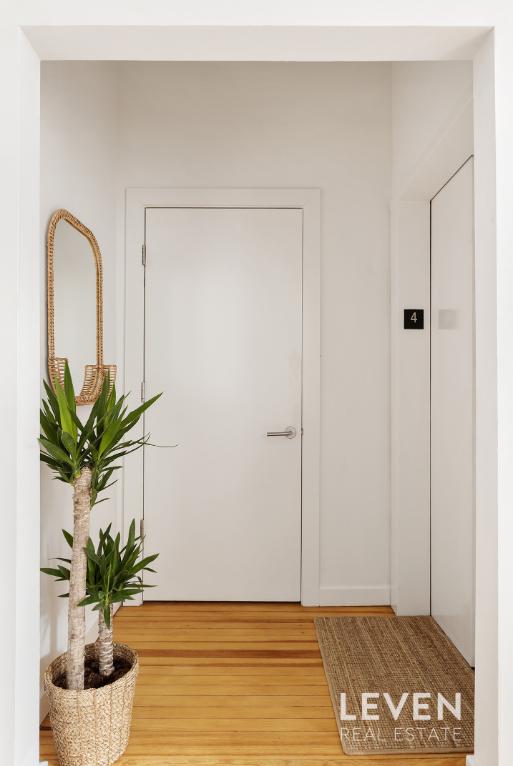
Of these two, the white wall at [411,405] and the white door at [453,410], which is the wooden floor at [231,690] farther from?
the white door at [453,410]

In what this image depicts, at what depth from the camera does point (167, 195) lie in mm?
2820

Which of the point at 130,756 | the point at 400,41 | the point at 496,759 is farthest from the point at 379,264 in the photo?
the point at 130,756

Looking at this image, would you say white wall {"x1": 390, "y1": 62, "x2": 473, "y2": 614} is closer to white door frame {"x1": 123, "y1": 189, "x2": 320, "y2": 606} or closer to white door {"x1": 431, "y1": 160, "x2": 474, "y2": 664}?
white door {"x1": 431, "y1": 160, "x2": 474, "y2": 664}

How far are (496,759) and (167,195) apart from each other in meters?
2.61

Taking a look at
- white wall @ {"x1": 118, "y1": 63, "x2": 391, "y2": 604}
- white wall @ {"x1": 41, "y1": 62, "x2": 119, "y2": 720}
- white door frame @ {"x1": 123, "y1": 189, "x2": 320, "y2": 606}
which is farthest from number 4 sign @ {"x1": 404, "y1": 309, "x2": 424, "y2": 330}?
white wall @ {"x1": 41, "y1": 62, "x2": 119, "y2": 720}

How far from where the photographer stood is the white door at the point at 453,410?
222 cm

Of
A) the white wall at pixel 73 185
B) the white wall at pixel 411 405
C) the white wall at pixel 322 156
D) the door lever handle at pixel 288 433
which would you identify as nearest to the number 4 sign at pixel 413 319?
the white wall at pixel 411 405

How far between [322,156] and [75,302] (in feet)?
4.88

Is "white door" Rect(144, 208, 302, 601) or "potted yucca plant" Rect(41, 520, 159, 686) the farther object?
"white door" Rect(144, 208, 302, 601)

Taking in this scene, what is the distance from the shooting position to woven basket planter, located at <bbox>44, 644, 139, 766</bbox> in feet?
5.16

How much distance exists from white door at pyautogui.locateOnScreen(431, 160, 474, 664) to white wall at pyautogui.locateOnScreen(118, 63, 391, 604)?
332 millimetres

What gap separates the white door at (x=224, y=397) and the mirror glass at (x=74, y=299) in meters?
0.48

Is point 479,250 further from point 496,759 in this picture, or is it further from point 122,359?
point 122,359

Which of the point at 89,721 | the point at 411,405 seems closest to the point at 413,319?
the point at 411,405
